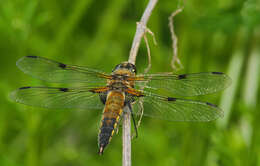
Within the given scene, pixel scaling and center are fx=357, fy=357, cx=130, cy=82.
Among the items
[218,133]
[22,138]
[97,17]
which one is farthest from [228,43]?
[22,138]

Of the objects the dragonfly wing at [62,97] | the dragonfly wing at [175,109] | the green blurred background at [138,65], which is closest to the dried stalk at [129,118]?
the dragonfly wing at [175,109]

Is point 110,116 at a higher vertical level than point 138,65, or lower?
lower

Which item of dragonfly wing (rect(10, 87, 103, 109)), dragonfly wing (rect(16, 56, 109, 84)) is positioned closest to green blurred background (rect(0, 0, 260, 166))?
dragonfly wing (rect(10, 87, 103, 109))

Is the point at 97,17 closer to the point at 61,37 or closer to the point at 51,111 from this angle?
the point at 61,37

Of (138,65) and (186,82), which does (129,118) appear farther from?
(138,65)

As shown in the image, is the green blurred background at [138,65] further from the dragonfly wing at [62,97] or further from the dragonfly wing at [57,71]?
the dragonfly wing at [57,71]

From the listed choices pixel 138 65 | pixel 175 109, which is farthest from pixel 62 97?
pixel 138 65

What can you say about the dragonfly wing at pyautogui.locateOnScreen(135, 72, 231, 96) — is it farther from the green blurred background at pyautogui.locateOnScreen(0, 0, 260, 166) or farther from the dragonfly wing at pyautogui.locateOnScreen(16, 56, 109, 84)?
the green blurred background at pyautogui.locateOnScreen(0, 0, 260, 166)
